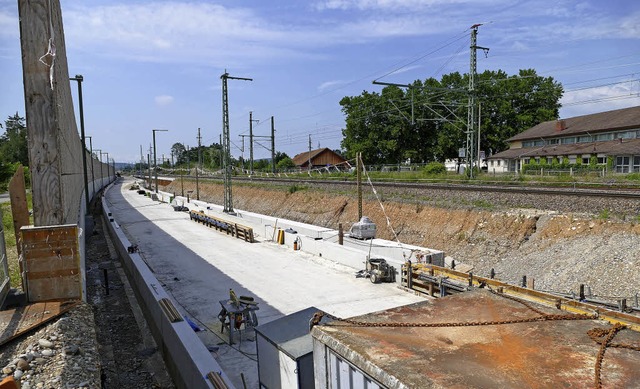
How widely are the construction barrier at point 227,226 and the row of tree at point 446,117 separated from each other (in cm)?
3872

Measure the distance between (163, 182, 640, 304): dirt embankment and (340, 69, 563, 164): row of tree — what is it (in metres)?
32.9

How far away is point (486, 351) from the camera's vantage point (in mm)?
3793

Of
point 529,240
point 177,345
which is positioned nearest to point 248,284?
point 177,345

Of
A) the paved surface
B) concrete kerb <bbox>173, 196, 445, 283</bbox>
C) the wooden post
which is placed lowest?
the paved surface

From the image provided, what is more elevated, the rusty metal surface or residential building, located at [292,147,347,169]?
residential building, located at [292,147,347,169]

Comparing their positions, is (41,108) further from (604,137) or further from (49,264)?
(604,137)

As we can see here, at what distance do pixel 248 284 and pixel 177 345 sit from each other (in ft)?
22.5

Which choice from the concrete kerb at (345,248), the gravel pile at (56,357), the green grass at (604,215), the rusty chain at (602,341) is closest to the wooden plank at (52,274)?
the gravel pile at (56,357)

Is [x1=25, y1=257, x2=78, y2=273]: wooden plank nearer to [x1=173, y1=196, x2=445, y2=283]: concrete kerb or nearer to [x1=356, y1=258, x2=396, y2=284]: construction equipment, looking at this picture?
[x1=356, y1=258, x2=396, y2=284]: construction equipment

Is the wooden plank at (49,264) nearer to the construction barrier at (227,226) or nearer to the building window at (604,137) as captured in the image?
the construction barrier at (227,226)

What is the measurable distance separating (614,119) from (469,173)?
2487 cm

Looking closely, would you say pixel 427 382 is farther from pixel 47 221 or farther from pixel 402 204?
pixel 402 204

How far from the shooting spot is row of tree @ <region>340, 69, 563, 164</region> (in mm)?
62531

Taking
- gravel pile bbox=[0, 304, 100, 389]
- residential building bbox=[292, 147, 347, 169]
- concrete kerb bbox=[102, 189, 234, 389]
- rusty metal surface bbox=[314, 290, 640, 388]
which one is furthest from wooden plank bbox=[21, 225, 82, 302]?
residential building bbox=[292, 147, 347, 169]
